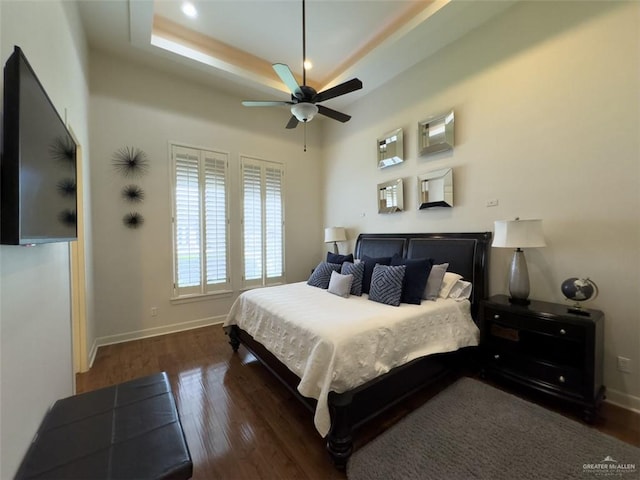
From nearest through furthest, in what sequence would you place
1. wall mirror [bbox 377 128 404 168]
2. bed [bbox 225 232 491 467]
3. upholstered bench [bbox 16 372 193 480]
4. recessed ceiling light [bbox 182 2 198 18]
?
upholstered bench [bbox 16 372 193 480] → bed [bbox 225 232 491 467] → recessed ceiling light [bbox 182 2 198 18] → wall mirror [bbox 377 128 404 168]

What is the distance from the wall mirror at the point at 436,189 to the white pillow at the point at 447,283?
3.00 feet

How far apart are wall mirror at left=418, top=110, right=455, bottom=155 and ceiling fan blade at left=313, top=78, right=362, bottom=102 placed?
4.74 feet

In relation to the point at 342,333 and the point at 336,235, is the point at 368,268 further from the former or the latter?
the point at 336,235

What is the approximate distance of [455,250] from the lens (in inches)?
117

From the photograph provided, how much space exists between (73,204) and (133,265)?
6.66 ft

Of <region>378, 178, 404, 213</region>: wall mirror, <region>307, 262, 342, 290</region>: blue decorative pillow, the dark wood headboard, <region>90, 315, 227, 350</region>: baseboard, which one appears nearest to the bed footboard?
the dark wood headboard

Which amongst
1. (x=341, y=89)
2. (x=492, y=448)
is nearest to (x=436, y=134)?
(x=341, y=89)

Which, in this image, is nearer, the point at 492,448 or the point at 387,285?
the point at 492,448

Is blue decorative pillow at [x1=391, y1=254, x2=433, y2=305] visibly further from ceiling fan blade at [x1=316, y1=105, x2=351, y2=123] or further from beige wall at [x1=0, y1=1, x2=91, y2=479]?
beige wall at [x1=0, y1=1, x2=91, y2=479]

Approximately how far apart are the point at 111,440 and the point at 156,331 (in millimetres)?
2813

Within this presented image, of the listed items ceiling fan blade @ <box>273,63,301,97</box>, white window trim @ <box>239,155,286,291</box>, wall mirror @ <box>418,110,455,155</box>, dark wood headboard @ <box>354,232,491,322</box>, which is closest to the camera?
ceiling fan blade @ <box>273,63,301,97</box>

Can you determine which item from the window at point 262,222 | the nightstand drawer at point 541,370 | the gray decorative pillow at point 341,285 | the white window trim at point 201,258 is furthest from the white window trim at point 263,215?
the nightstand drawer at point 541,370

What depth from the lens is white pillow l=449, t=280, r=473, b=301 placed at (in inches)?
106

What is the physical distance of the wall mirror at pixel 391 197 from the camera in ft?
12.2
